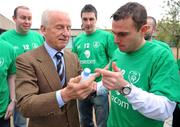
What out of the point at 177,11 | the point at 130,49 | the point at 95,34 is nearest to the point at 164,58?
the point at 130,49

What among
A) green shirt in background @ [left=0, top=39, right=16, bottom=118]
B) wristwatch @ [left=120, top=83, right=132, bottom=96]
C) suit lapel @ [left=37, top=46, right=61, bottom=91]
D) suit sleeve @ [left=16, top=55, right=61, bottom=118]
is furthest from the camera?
green shirt in background @ [left=0, top=39, right=16, bottom=118]

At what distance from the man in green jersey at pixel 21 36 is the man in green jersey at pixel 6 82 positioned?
132 centimetres

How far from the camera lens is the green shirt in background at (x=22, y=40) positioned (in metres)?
5.49

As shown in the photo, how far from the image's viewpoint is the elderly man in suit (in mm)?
2519

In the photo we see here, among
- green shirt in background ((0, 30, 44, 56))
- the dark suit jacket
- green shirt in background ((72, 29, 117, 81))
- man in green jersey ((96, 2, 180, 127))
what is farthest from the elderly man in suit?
green shirt in background ((0, 30, 44, 56))

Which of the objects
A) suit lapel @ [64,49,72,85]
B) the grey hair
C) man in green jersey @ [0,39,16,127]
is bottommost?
man in green jersey @ [0,39,16,127]

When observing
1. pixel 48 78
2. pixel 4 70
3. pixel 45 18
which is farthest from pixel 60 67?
pixel 4 70

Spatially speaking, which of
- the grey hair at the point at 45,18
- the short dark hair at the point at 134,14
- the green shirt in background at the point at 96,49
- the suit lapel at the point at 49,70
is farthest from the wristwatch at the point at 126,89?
the green shirt in background at the point at 96,49

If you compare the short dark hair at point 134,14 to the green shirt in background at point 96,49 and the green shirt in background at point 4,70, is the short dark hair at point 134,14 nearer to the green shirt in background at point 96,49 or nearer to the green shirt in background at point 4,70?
the green shirt in background at point 4,70

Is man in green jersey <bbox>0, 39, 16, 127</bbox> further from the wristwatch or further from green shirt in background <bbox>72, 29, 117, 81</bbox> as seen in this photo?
the wristwatch

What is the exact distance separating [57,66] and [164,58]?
3.24 feet

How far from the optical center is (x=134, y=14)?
104 inches

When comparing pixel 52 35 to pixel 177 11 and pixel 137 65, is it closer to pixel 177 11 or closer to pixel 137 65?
pixel 137 65

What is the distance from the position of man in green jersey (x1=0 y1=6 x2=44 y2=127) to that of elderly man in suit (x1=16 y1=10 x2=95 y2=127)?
8.31 ft
